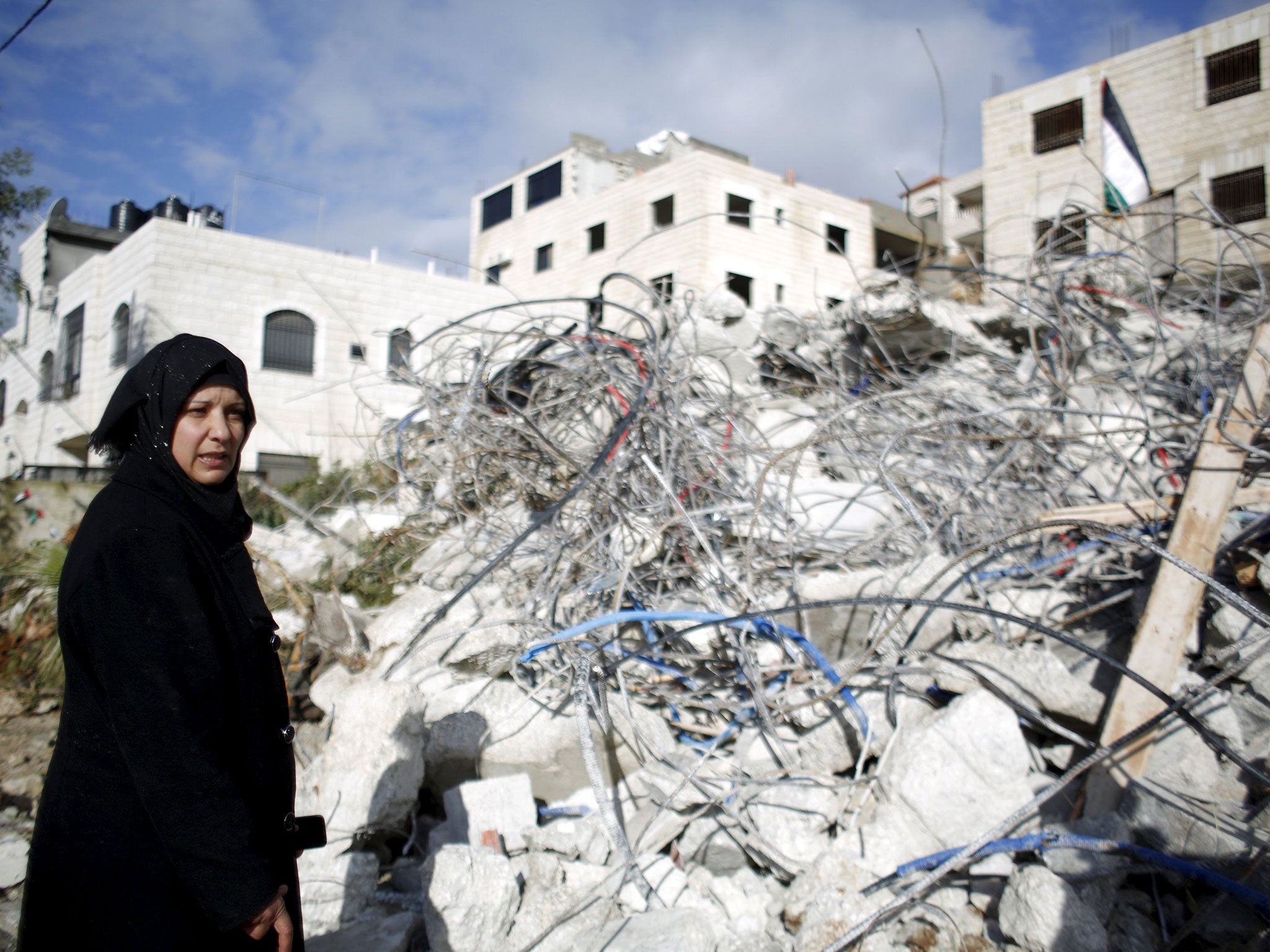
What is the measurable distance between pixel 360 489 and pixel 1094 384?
4.74 meters

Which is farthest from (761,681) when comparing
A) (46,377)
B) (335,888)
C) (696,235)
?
(46,377)

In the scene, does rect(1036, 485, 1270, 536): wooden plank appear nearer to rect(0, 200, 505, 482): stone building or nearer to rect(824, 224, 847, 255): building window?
rect(0, 200, 505, 482): stone building

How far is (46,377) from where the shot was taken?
668 inches

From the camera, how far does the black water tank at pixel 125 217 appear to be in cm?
2020

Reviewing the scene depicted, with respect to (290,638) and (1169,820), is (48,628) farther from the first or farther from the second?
(1169,820)

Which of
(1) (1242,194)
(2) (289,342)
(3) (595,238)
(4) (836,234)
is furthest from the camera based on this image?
(3) (595,238)

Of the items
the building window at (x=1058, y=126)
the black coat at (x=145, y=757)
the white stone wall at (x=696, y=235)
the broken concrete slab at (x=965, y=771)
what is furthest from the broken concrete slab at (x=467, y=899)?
the building window at (x=1058, y=126)

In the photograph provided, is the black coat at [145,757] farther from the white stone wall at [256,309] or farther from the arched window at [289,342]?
the arched window at [289,342]

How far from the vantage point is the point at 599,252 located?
22.8 metres

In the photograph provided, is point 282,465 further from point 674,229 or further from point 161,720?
point 161,720

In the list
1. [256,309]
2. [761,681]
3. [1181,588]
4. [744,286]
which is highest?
[744,286]

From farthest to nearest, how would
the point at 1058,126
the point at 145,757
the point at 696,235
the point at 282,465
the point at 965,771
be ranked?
the point at 696,235 → the point at 1058,126 → the point at 282,465 → the point at 965,771 → the point at 145,757

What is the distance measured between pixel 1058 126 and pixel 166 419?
23311 millimetres

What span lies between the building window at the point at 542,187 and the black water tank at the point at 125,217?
1144cm
